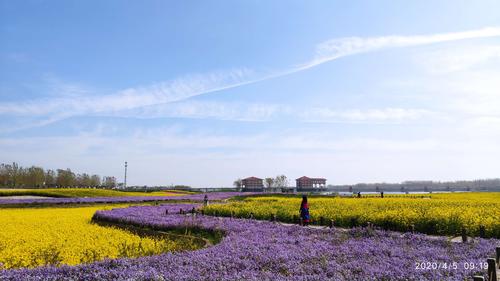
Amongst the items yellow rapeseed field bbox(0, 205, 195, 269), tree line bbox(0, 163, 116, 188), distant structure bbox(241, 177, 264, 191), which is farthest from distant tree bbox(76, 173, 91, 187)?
yellow rapeseed field bbox(0, 205, 195, 269)

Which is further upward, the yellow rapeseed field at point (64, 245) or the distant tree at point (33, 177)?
the distant tree at point (33, 177)

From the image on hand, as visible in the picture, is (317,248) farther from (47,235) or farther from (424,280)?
(47,235)

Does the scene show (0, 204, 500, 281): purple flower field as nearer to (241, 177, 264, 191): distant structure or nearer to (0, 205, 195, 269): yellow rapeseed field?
(0, 205, 195, 269): yellow rapeseed field

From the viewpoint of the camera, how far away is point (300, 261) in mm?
9508

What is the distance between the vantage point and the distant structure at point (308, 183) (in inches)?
3396

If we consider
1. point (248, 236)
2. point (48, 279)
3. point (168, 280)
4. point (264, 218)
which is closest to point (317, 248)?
point (248, 236)

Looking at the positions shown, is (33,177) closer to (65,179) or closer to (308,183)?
(65,179)

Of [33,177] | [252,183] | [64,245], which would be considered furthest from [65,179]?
[64,245]

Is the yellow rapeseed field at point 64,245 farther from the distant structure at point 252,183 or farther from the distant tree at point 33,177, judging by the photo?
the distant tree at point 33,177

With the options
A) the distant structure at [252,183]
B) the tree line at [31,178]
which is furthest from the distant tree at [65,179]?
the distant structure at [252,183]

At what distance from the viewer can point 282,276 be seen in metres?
7.94

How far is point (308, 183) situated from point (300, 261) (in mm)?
80434

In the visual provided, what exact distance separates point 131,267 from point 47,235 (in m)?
10.1

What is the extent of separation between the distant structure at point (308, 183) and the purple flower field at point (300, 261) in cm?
7307
